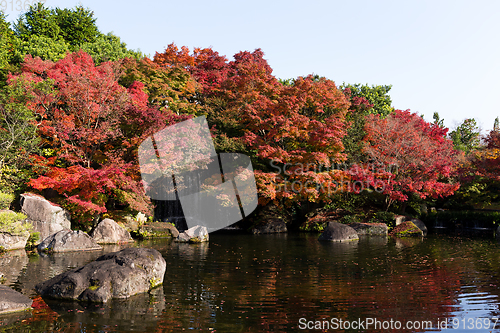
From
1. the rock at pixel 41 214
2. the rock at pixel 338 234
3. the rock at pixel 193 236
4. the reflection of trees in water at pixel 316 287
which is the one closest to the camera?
the reflection of trees in water at pixel 316 287

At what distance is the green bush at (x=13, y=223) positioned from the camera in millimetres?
17000

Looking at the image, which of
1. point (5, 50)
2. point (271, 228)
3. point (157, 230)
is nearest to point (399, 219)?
point (271, 228)

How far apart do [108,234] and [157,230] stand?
3.91m

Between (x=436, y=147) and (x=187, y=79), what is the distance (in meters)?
19.5

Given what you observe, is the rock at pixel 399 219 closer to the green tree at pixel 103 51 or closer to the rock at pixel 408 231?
the rock at pixel 408 231

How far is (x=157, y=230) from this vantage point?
23688 millimetres

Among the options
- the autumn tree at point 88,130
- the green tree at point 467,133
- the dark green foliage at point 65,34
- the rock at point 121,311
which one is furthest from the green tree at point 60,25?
the green tree at point 467,133

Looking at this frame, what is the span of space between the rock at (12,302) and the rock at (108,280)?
102 cm

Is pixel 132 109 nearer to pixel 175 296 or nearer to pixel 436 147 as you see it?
pixel 175 296

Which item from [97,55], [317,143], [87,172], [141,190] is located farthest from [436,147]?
[97,55]

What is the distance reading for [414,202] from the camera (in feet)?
104

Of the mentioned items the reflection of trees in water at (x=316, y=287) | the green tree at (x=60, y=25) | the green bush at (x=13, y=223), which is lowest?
the reflection of trees in water at (x=316, y=287)

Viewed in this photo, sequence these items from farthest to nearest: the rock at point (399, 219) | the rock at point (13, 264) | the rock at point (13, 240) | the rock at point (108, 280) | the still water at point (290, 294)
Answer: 1. the rock at point (399, 219)
2. the rock at point (13, 240)
3. the rock at point (13, 264)
4. the rock at point (108, 280)
5. the still water at point (290, 294)

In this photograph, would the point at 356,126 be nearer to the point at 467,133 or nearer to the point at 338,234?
the point at 338,234
